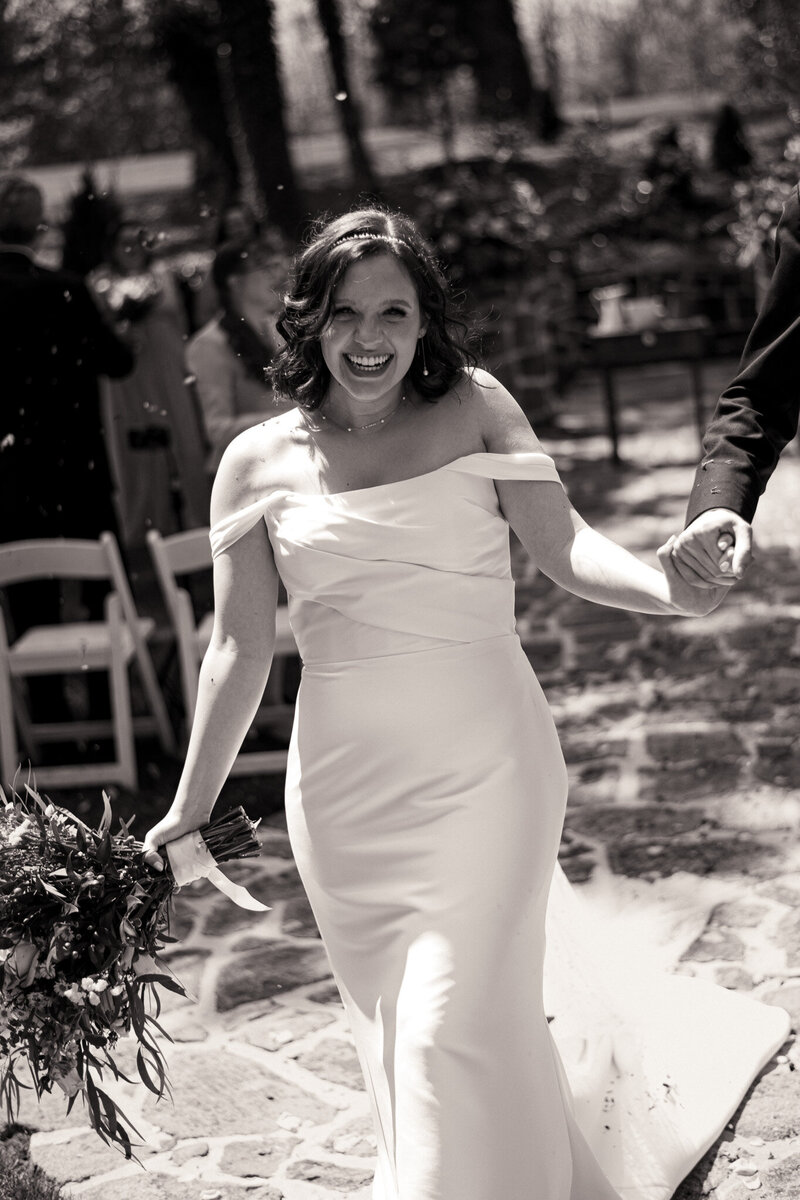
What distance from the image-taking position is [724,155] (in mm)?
18953

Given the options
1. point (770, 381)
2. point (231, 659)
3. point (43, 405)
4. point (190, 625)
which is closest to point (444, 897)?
point (231, 659)

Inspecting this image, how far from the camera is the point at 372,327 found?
2.83m

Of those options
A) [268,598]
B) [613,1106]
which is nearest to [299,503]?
[268,598]

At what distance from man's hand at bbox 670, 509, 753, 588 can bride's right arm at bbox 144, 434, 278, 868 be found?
2.80 feet

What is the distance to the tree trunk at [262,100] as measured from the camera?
13.1 metres

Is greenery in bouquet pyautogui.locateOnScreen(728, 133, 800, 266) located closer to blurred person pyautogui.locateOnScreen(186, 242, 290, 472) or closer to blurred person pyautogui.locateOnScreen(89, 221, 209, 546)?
blurred person pyautogui.locateOnScreen(89, 221, 209, 546)

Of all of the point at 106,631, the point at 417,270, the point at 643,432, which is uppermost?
the point at 417,270

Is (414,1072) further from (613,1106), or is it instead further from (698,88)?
(698,88)

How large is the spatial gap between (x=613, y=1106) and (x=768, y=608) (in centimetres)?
477

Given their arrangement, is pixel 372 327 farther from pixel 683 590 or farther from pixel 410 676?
pixel 683 590

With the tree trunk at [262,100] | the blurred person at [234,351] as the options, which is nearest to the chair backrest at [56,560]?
the blurred person at [234,351]

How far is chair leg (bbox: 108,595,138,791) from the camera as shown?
607 centimetres

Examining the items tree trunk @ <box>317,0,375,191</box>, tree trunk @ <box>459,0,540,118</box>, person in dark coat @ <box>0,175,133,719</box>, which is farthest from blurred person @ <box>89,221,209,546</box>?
tree trunk @ <box>459,0,540,118</box>

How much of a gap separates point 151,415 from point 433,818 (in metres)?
6.00
